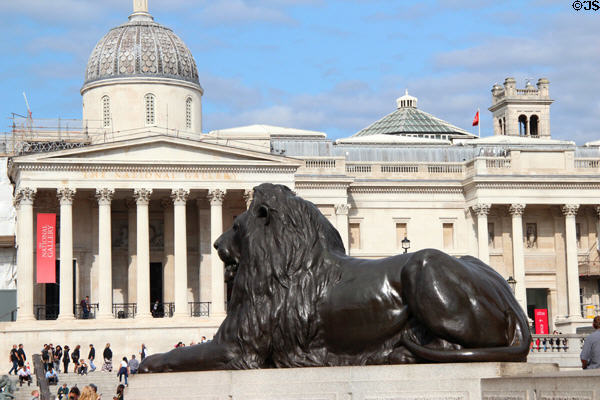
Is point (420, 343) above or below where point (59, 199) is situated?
below

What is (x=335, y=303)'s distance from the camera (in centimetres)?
1133

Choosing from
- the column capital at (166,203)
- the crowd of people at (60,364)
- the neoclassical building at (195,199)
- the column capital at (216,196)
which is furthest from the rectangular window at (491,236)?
the crowd of people at (60,364)

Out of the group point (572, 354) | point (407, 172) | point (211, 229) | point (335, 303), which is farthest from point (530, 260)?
point (335, 303)

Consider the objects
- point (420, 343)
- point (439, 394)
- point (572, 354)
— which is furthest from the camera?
point (572, 354)

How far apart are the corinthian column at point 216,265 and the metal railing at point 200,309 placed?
1131 millimetres

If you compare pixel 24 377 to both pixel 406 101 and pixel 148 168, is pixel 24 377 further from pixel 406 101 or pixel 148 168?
pixel 406 101

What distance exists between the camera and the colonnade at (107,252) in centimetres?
5575

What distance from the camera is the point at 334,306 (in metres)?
11.3

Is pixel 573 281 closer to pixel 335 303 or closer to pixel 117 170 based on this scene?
pixel 117 170

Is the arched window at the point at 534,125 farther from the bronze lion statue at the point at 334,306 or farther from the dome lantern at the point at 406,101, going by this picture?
the bronze lion statue at the point at 334,306

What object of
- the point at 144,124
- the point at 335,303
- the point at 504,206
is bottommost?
the point at 335,303

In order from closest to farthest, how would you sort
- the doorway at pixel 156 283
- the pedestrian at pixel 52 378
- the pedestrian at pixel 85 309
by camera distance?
the pedestrian at pixel 52 378, the pedestrian at pixel 85 309, the doorway at pixel 156 283

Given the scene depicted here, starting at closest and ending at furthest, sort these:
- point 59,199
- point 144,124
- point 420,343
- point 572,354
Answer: point 420,343 < point 572,354 < point 59,199 < point 144,124

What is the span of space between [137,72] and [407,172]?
16.3 m
